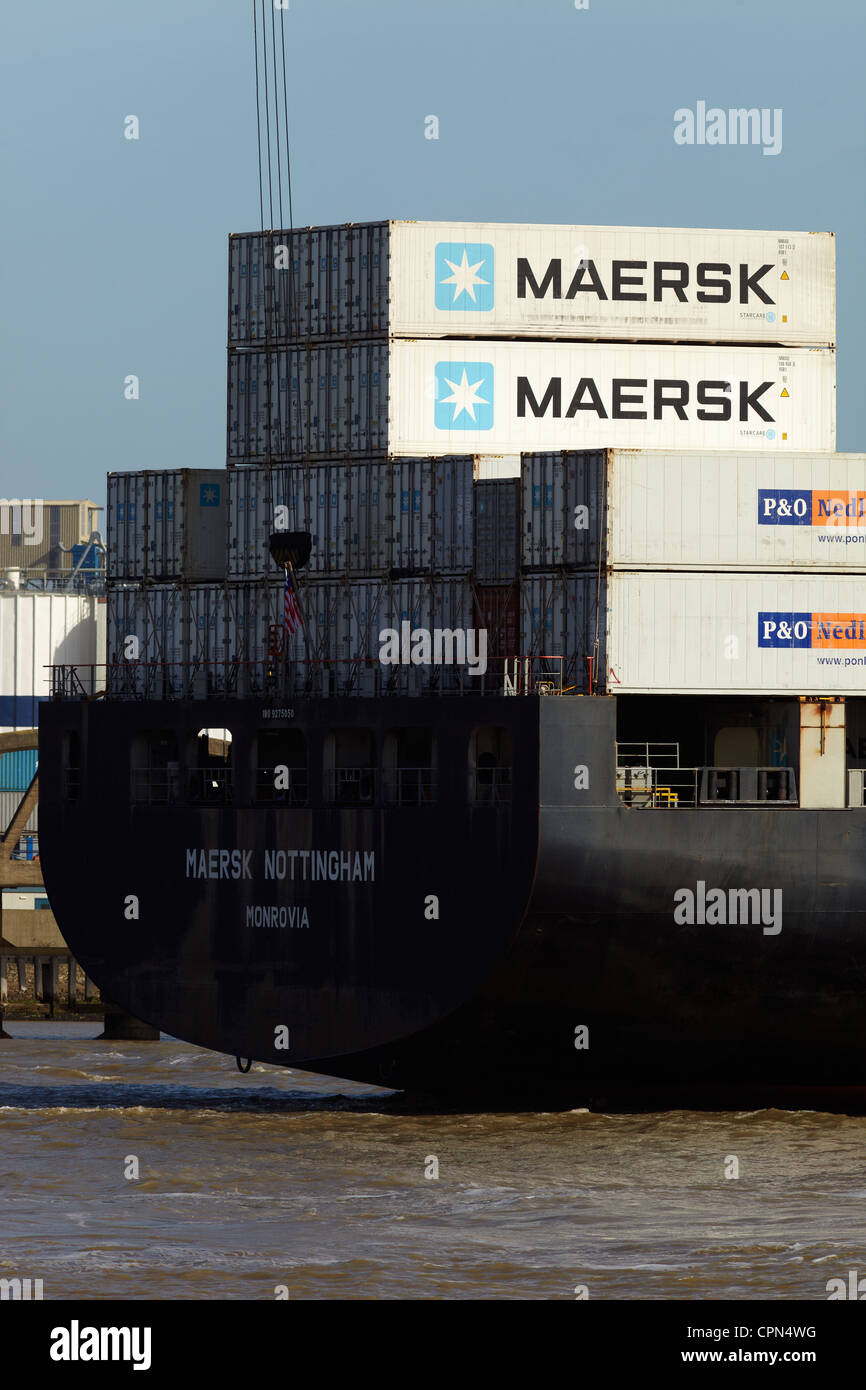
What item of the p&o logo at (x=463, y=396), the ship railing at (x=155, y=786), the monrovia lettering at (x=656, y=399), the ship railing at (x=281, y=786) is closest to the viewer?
the ship railing at (x=281, y=786)

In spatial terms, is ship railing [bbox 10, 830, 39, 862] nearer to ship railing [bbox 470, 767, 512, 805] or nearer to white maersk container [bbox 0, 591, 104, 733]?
white maersk container [bbox 0, 591, 104, 733]

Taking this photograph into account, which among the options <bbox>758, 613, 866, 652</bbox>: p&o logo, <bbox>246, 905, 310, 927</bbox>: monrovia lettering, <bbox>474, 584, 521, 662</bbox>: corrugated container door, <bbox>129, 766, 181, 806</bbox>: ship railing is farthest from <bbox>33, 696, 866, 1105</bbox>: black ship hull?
<bbox>758, 613, 866, 652</bbox>: p&o logo

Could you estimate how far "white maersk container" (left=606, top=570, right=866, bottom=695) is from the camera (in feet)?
125

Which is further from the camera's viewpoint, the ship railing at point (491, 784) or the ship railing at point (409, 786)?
the ship railing at point (409, 786)

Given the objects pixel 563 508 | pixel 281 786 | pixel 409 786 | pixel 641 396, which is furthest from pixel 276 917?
pixel 641 396

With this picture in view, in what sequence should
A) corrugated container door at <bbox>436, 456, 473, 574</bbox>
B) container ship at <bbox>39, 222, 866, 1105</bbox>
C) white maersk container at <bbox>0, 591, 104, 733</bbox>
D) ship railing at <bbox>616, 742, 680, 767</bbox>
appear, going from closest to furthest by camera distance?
container ship at <bbox>39, 222, 866, 1105</bbox>, ship railing at <bbox>616, 742, 680, 767</bbox>, corrugated container door at <bbox>436, 456, 473, 574</bbox>, white maersk container at <bbox>0, 591, 104, 733</bbox>

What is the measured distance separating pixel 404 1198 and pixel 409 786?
9.51 metres

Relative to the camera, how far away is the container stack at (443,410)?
4069 centimetres

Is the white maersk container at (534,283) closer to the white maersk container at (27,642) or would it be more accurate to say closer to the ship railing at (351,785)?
the ship railing at (351,785)

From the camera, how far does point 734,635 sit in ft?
126

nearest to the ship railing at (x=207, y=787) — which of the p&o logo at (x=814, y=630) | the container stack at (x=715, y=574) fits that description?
the container stack at (x=715, y=574)

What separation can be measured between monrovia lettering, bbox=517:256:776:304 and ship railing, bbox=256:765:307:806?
10.6 metres

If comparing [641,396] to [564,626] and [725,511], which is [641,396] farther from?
[564,626]

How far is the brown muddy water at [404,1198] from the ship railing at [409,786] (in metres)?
5.64
